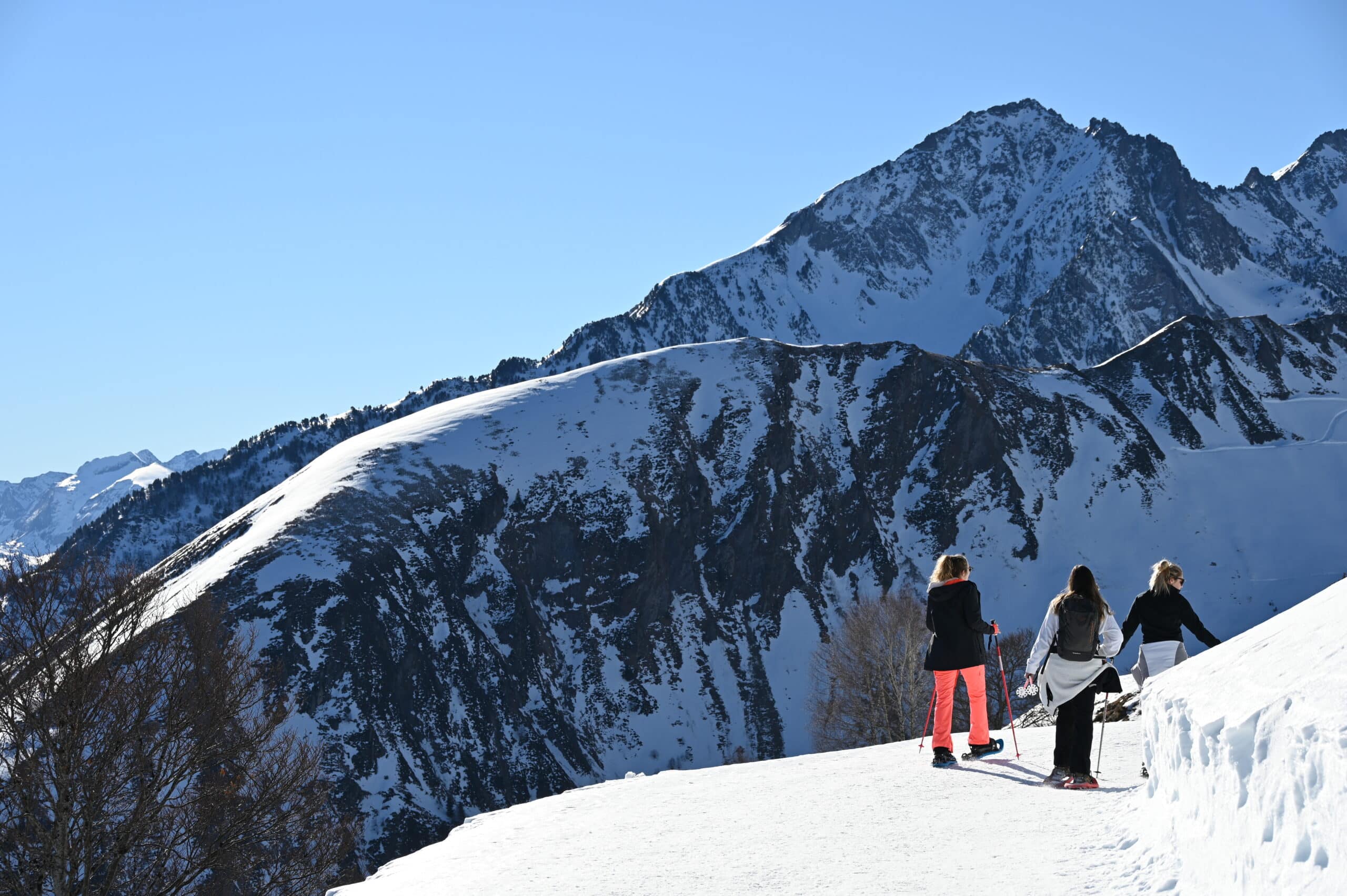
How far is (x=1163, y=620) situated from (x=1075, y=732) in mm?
2812

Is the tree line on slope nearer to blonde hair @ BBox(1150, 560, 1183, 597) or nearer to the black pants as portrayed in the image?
blonde hair @ BBox(1150, 560, 1183, 597)

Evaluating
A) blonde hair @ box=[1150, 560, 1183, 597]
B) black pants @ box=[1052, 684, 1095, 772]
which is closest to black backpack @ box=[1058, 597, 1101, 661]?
black pants @ box=[1052, 684, 1095, 772]

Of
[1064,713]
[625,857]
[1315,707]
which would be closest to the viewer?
[1315,707]

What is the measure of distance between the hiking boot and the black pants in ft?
0.13

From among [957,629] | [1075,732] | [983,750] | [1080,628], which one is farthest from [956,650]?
[1075,732]

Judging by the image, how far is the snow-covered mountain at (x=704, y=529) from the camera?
76.6 metres

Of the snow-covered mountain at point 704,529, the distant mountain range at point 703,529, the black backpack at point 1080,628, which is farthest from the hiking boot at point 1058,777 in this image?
the snow-covered mountain at point 704,529

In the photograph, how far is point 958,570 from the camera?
13938 millimetres

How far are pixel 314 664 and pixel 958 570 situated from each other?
65331 mm

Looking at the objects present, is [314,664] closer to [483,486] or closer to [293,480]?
[483,486]

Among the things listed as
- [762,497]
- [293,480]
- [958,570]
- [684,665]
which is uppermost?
[293,480]

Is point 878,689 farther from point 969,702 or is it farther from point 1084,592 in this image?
point 1084,592

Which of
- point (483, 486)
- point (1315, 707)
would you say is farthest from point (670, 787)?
point (483, 486)

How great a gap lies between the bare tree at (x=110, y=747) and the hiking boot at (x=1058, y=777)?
37.9 feet
